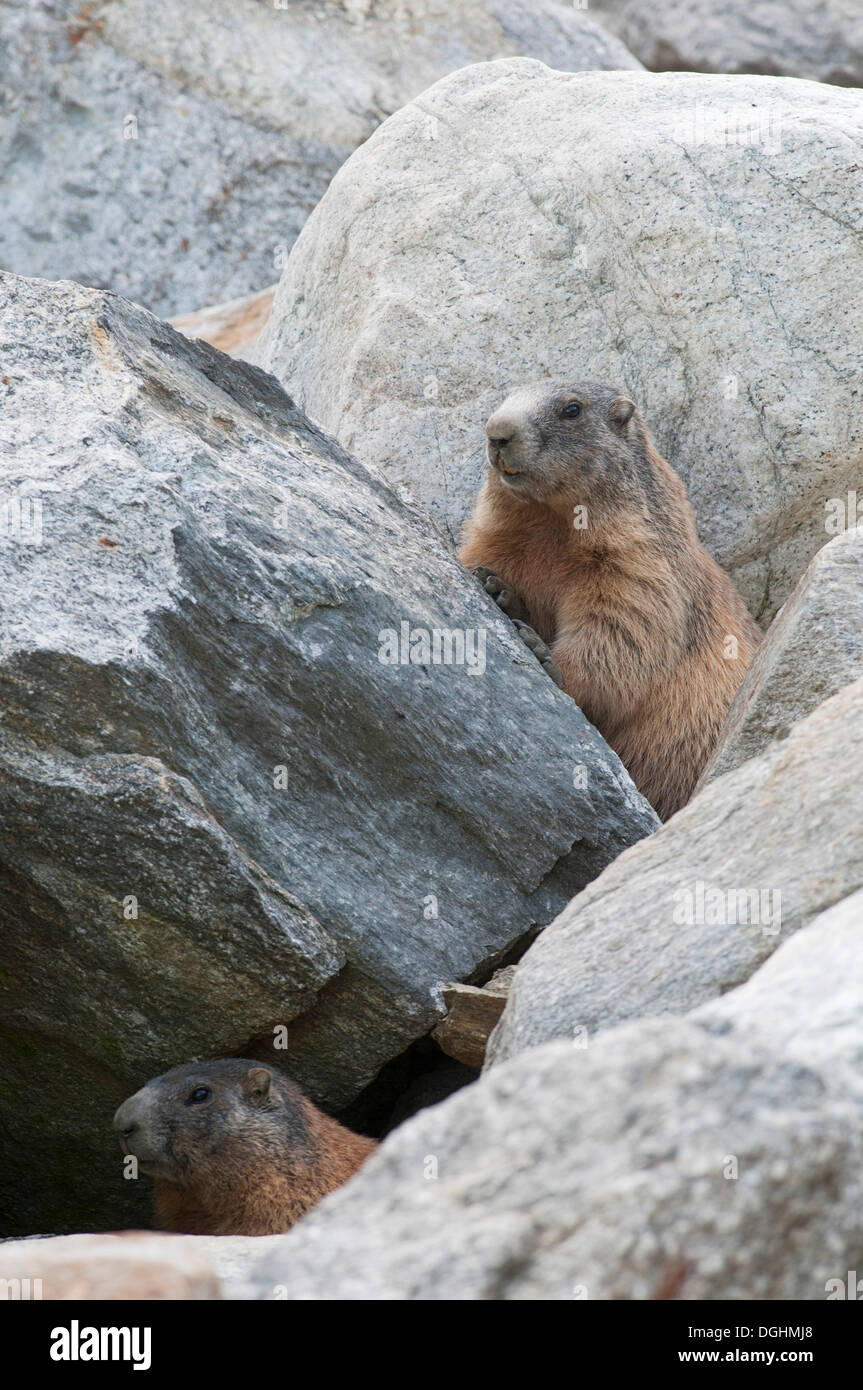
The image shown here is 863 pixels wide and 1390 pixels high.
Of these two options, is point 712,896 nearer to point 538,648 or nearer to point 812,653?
point 812,653

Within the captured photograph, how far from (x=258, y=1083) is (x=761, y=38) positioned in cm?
1575

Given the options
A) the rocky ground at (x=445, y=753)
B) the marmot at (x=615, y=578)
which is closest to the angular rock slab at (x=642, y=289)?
the rocky ground at (x=445, y=753)

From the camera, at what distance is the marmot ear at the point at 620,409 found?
841cm

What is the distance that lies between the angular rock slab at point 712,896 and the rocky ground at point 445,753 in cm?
2

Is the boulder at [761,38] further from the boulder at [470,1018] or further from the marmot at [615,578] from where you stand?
the boulder at [470,1018]

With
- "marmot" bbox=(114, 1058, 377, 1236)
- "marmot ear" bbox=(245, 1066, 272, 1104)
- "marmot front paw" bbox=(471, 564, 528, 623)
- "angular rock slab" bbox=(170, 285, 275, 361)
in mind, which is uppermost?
"angular rock slab" bbox=(170, 285, 275, 361)

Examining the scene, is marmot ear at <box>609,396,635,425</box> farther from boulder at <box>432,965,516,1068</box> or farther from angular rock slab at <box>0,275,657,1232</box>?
boulder at <box>432,965,516,1068</box>

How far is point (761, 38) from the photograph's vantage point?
59.5ft

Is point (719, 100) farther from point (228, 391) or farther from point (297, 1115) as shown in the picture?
point (297, 1115)

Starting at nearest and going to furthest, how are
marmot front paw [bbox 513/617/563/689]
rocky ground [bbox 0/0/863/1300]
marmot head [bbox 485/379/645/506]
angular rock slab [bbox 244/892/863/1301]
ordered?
angular rock slab [bbox 244/892/863/1301] → rocky ground [bbox 0/0/863/1300] → marmot front paw [bbox 513/617/563/689] → marmot head [bbox 485/379/645/506]

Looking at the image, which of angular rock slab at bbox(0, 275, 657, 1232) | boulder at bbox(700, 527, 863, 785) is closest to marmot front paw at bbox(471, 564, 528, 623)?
angular rock slab at bbox(0, 275, 657, 1232)

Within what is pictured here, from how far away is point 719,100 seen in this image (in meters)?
9.17

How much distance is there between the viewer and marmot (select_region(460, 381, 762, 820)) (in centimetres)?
827

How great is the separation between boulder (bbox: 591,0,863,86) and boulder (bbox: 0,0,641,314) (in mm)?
3321
